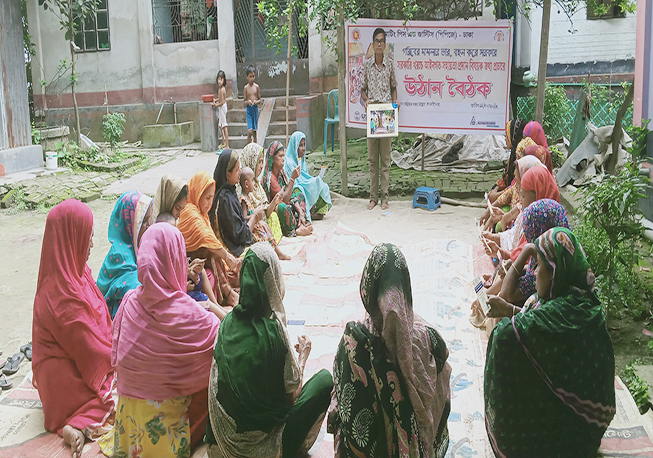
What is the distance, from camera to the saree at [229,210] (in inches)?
218

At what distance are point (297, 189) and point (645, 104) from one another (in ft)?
12.5

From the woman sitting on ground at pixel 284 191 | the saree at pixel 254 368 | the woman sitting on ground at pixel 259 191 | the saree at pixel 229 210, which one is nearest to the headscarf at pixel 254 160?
the woman sitting on ground at pixel 259 191

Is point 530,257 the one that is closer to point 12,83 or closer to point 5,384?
point 5,384

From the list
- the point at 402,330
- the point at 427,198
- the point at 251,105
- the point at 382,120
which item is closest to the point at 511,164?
the point at 427,198

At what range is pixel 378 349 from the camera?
97.3 inches

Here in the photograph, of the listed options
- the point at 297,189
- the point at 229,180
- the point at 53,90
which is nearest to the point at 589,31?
the point at 297,189

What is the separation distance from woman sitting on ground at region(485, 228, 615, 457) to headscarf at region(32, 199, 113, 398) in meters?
2.13

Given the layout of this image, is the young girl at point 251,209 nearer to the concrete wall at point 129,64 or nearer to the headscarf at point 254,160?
the headscarf at point 254,160

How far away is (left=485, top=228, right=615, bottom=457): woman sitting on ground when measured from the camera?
267 cm

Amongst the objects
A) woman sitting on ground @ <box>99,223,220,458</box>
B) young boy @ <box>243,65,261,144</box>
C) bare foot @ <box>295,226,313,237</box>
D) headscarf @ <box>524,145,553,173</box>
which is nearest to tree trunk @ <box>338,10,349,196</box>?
bare foot @ <box>295,226,313,237</box>

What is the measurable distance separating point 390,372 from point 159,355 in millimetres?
1216

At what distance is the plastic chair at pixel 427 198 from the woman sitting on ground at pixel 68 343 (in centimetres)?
559

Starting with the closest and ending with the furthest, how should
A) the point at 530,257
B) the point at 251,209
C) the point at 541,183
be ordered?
the point at 530,257 → the point at 541,183 → the point at 251,209

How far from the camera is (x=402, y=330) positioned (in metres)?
2.40
